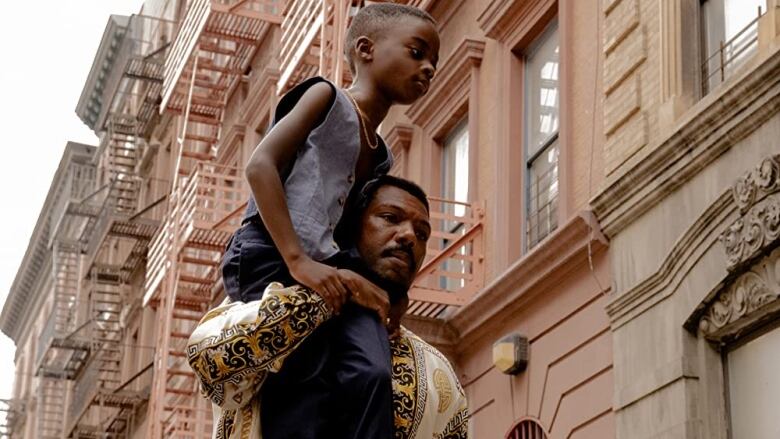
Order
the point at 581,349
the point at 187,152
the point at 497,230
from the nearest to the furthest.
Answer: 1. the point at 581,349
2. the point at 497,230
3. the point at 187,152

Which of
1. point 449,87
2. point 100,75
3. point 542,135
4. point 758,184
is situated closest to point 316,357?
point 758,184

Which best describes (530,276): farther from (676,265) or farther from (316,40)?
(316,40)

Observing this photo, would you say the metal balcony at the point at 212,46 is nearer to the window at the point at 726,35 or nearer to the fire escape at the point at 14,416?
the window at the point at 726,35

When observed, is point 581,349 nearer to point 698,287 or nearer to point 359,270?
point 698,287

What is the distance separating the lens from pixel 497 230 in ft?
57.2

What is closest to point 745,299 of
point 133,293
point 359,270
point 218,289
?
point 359,270

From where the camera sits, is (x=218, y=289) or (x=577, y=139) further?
(x=218, y=289)

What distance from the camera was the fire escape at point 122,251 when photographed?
37.9 meters

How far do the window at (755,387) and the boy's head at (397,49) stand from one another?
7254 millimetres

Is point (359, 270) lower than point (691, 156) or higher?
lower

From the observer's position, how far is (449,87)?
20125mm

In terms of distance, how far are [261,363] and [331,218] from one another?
0.57m

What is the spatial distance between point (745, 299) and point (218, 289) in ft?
53.2

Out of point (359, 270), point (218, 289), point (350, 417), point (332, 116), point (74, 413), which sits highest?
point (74, 413)
